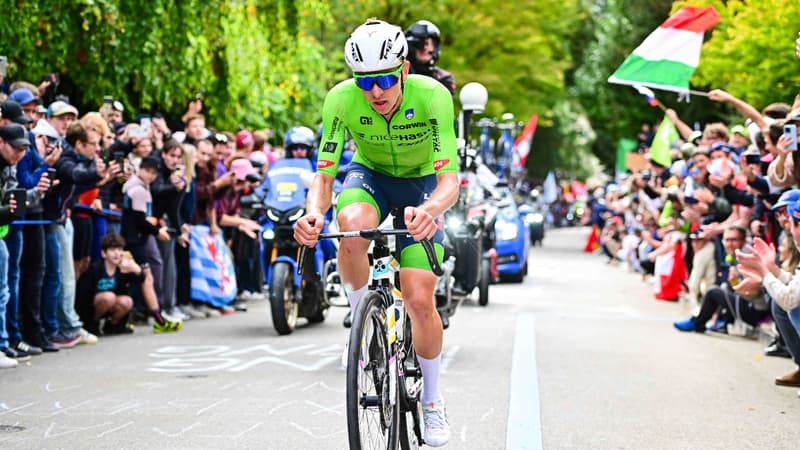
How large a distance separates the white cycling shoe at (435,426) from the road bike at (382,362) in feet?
0.14

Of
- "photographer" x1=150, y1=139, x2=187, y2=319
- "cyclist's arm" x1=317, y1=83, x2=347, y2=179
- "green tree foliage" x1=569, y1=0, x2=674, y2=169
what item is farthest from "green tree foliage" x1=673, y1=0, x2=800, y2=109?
"green tree foliage" x1=569, y1=0, x2=674, y2=169

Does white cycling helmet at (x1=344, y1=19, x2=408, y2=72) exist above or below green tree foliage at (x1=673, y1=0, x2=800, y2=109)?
below

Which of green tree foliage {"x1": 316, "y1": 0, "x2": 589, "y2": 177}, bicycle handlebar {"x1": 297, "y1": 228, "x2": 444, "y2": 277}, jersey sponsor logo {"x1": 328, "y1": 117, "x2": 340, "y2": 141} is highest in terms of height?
green tree foliage {"x1": 316, "y1": 0, "x2": 589, "y2": 177}

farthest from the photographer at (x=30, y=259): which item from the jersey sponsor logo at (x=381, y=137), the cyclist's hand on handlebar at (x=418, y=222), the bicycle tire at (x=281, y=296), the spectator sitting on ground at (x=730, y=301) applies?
the spectator sitting on ground at (x=730, y=301)

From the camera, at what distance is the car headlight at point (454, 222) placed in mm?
11125

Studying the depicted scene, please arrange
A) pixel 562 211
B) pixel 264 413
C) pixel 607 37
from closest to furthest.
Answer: pixel 264 413 → pixel 607 37 → pixel 562 211

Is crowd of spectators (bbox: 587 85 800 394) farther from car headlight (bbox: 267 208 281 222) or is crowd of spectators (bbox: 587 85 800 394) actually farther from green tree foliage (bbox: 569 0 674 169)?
green tree foliage (bbox: 569 0 674 169)

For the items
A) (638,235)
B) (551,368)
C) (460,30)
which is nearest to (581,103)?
(460,30)

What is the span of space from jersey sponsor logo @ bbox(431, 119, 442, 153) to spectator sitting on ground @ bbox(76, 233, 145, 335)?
6628 millimetres

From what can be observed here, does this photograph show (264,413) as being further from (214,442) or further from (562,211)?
(562,211)

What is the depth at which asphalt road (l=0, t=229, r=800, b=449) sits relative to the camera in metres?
6.57

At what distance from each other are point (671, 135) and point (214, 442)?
1520 centimetres

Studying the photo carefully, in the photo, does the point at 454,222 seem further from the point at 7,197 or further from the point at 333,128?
the point at 333,128

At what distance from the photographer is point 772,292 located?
859cm
